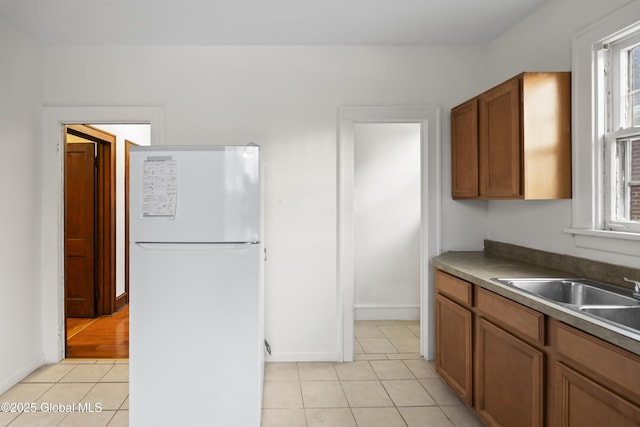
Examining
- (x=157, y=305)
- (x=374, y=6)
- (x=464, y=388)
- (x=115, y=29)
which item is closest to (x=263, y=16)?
(x=374, y=6)

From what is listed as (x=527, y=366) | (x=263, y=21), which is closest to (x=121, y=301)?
(x=263, y=21)

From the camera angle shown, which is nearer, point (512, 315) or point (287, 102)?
point (512, 315)

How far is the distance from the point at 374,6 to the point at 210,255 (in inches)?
76.0

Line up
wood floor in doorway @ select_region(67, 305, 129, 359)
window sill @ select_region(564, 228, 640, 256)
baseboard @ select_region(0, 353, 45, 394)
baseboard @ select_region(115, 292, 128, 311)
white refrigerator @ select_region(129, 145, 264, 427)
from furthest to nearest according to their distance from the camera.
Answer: baseboard @ select_region(115, 292, 128, 311), wood floor in doorway @ select_region(67, 305, 129, 359), baseboard @ select_region(0, 353, 45, 394), white refrigerator @ select_region(129, 145, 264, 427), window sill @ select_region(564, 228, 640, 256)

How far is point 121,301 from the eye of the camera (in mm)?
5016

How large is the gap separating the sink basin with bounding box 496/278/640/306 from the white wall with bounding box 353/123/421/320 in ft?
7.56

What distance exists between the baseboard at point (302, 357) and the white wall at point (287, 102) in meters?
0.01

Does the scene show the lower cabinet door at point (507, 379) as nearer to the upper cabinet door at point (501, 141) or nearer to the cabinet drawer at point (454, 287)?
the cabinet drawer at point (454, 287)

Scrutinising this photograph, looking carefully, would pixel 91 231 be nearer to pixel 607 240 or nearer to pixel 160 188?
pixel 160 188

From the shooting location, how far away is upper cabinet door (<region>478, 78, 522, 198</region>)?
2393 millimetres

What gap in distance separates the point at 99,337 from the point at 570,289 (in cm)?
397

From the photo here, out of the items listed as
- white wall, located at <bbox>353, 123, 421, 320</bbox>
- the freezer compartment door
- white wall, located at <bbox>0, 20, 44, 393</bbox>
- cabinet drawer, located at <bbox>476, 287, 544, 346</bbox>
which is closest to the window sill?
cabinet drawer, located at <bbox>476, 287, 544, 346</bbox>

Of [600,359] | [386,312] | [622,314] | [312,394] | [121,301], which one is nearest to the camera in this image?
[600,359]

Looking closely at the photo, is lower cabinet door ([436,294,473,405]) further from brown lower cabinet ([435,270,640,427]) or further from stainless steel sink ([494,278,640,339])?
stainless steel sink ([494,278,640,339])
